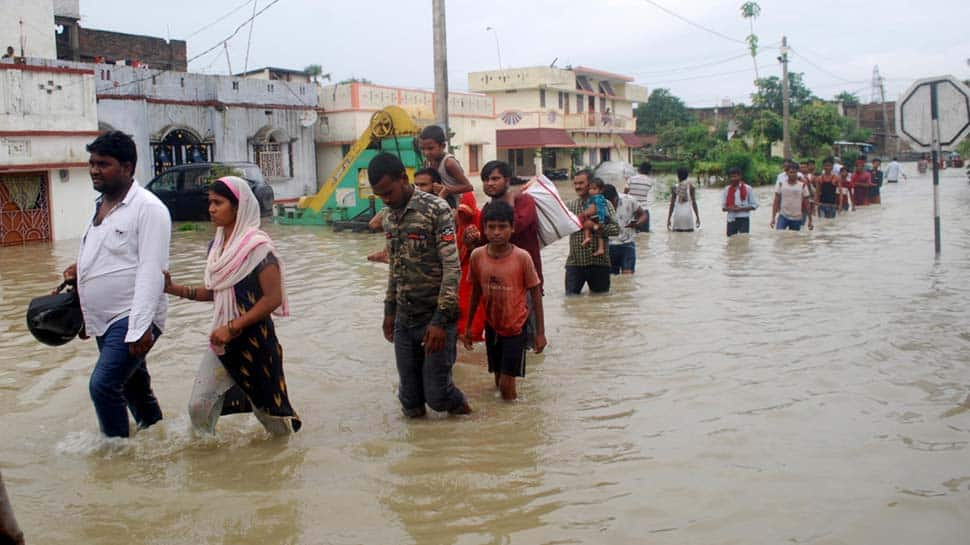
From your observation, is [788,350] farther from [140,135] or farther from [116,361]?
[140,135]

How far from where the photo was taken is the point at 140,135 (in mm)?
22922

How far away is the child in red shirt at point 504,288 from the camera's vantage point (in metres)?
5.48

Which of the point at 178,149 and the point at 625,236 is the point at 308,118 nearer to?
the point at 178,149

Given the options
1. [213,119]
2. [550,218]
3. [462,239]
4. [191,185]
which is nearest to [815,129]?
[213,119]

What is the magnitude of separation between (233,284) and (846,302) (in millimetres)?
6702

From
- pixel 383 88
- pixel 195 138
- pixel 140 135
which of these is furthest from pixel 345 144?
pixel 140 135

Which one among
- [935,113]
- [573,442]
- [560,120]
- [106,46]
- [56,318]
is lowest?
[573,442]

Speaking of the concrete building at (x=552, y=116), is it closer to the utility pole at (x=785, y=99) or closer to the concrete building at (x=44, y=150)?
the utility pole at (x=785, y=99)

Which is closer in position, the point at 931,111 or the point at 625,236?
the point at 625,236

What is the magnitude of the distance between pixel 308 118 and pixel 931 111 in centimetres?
2001

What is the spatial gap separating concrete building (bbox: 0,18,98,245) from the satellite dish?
10.3 metres

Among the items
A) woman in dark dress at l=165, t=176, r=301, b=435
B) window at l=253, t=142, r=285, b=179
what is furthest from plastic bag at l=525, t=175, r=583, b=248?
window at l=253, t=142, r=285, b=179

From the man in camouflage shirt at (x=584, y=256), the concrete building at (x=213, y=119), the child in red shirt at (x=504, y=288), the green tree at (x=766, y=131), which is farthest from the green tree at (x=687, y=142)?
the child in red shirt at (x=504, y=288)

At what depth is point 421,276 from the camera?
4992 mm
